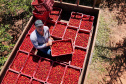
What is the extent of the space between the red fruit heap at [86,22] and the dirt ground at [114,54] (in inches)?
60.3

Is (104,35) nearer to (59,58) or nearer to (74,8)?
(74,8)

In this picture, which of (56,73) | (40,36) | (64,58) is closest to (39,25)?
(40,36)

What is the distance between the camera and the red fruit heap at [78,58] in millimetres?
3680

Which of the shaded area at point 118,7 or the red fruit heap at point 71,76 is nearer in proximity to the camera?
the red fruit heap at point 71,76

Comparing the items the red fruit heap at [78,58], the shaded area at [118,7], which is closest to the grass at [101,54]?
the red fruit heap at [78,58]

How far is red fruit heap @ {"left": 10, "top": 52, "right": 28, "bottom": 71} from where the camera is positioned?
3.72 meters

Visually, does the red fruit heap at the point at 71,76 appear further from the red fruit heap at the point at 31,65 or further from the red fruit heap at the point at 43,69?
the red fruit heap at the point at 31,65

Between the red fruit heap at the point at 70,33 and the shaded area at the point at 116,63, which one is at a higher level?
the red fruit heap at the point at 70,33

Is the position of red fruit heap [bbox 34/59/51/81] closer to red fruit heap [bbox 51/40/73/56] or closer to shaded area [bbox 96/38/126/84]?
red fruit heap [bbox 51/40/73/56]

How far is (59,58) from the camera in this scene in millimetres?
3785

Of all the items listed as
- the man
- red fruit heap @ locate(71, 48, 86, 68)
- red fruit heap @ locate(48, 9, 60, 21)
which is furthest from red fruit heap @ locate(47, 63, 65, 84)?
red fruit heap @ locate(48, 9, 60, 21)

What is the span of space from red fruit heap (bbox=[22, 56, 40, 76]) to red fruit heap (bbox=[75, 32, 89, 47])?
194 centimetres

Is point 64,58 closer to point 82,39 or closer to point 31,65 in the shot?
point 82,39

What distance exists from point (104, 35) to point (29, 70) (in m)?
4.27
